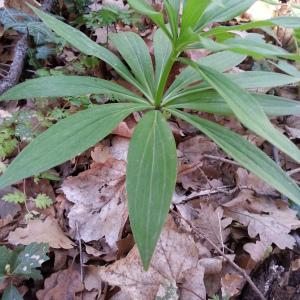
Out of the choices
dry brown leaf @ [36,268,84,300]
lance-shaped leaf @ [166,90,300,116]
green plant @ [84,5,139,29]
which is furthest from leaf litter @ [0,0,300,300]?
green plant @ [84,5,139,29]

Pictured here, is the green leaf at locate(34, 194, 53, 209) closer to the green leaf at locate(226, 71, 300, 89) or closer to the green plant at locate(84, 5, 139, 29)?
A: the green leaf at locate(226, 71, 300, 89)

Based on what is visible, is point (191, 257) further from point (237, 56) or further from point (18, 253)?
point (237, 56)

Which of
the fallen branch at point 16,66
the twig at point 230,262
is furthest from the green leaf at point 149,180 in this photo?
the fallen branch at point 16,66

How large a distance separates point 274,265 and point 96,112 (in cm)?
103

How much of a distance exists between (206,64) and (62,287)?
1.20 metres

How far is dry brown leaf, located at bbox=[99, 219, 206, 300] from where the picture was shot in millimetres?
1537

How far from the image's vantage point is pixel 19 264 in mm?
1508

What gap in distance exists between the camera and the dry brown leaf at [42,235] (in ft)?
5.45

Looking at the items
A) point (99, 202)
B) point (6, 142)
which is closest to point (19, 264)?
point (99, 202)

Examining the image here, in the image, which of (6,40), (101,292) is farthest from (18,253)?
(6,40)

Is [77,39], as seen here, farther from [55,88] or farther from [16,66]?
[16,66]

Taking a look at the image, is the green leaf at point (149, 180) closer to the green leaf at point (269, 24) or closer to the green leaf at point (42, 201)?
the green leaf at point (269, 24)

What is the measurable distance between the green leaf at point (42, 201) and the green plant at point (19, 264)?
0.28 meters

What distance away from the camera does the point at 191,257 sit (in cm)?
161
